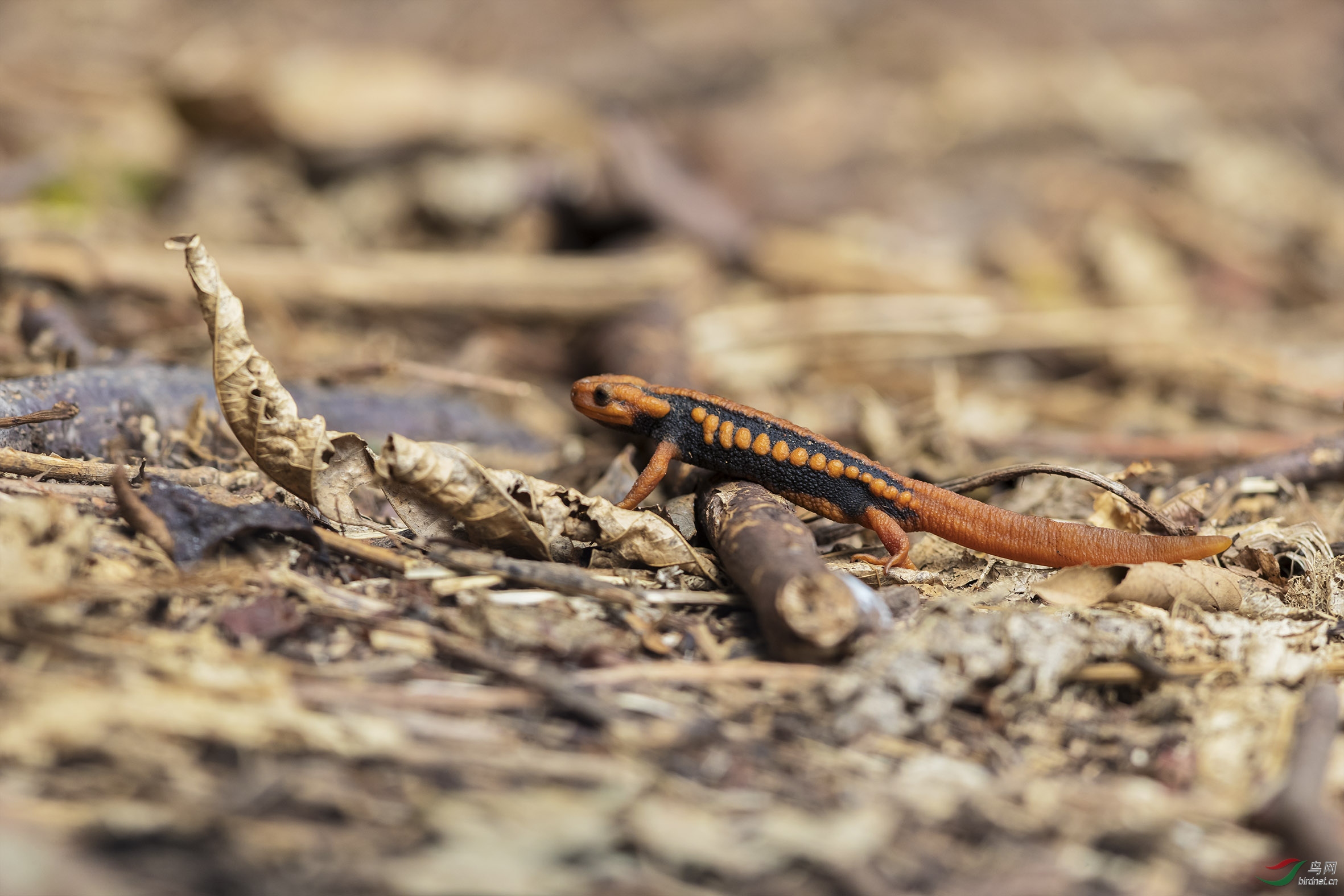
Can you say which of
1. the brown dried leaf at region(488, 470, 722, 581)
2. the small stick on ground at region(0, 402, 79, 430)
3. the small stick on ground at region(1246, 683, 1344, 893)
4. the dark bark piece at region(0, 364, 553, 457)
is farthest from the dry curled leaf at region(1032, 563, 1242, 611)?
the small stick on ground at region(0, 402, 79, 430)

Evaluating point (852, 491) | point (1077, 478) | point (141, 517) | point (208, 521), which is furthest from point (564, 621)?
point (1077, 478)

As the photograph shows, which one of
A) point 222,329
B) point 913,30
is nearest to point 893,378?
point 222,329

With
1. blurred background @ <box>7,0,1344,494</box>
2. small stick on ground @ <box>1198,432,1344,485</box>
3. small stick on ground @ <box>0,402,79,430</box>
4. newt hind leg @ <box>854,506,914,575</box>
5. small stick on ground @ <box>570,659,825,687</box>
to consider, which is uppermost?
blurred background @ <box>7,0,1344,494</box>

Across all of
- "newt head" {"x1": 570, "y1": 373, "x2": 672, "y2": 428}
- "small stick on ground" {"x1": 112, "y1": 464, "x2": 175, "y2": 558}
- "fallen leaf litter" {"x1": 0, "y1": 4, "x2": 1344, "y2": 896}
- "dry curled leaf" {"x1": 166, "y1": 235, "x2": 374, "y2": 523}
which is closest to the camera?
"fallen leaf litter" {"x1": 0, "y1": 4, "x2": 1344, "y2": 896}

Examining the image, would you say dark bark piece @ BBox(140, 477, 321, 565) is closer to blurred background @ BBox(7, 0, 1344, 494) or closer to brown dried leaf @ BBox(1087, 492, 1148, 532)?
blurred background @ BBox(7, 0, 1344, 494)

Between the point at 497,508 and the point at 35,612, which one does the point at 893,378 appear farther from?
the point at 35,612

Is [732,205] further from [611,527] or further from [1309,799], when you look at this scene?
[1309,799]

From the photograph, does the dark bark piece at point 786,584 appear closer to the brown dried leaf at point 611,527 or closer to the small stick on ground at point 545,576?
the brown dried leaf at point 611,527
